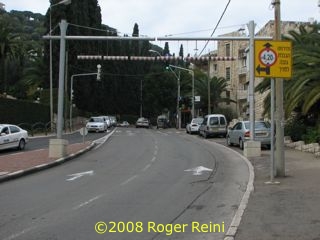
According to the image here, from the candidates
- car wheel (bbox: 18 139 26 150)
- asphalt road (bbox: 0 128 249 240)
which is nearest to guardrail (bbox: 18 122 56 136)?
car wheel (bbox: 18 139 26 150)

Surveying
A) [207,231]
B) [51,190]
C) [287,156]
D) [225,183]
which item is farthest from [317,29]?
[207,231]

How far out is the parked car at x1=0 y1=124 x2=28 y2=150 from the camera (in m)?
29.2

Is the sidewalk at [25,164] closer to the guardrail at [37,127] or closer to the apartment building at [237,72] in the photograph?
the guardrail at [37,127]

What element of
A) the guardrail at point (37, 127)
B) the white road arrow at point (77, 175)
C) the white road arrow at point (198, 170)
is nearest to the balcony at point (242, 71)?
the guardrail at point (37, 127)

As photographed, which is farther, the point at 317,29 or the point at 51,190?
the point at 317,29

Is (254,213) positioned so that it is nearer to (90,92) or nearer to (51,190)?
(51,190)

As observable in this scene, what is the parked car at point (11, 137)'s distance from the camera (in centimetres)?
2923

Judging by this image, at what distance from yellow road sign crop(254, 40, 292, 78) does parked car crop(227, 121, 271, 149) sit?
525 inches

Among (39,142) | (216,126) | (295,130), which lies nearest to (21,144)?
(39,142)

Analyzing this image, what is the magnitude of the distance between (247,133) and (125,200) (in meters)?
17.3

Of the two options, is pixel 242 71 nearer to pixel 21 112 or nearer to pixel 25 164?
pixel 21 112

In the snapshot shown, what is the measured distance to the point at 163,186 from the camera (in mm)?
15195

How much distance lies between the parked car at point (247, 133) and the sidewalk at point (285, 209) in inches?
422

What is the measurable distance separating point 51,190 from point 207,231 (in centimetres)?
656
